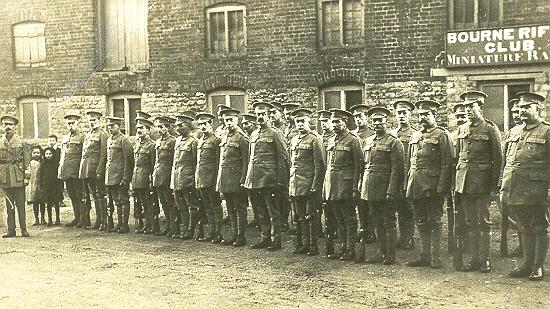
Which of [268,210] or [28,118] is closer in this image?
[268,210]

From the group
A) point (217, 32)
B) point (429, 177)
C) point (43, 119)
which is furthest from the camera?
point (43, 119)

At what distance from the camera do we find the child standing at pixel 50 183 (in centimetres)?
1170

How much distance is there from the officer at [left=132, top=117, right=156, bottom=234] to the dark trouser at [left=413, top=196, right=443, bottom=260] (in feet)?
15.4

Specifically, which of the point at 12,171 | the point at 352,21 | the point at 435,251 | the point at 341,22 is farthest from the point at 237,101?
the point at 435,251

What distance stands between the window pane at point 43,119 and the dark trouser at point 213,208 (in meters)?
8.64

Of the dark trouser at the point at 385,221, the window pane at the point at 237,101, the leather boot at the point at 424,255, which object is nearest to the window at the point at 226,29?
the window pane at the point at 237,101

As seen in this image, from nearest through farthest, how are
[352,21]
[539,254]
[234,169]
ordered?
[539,254] < [234,169] < [352,21]

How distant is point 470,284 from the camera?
6848 mm

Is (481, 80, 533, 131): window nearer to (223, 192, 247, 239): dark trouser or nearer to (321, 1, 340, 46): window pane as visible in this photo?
(321, 1, 340, 46): window pane

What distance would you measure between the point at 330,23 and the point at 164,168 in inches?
224

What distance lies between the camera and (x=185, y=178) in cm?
976

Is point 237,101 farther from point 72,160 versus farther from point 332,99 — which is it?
point 72,160

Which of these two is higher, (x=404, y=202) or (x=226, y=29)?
(x=226, y=29)

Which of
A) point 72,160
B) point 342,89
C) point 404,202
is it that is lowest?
point 404,202
